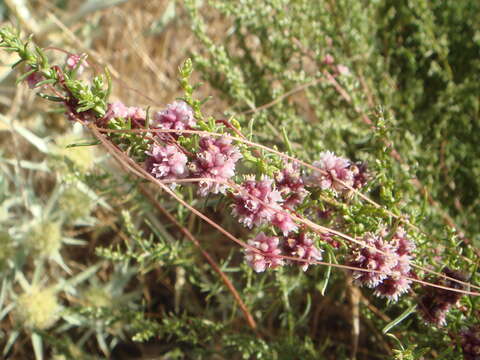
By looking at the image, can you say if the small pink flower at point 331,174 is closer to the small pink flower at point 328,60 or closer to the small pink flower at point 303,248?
the small pink flower at point 303,248

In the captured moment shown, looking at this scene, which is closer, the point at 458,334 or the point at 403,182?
the point at 458,334

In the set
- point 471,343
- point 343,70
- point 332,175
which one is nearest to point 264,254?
point 332,175

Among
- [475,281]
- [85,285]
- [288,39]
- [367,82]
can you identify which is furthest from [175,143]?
[85,285]

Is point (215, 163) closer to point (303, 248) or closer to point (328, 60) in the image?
point (303, 248)

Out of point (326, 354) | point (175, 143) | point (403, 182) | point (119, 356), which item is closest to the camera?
point (175, 143)

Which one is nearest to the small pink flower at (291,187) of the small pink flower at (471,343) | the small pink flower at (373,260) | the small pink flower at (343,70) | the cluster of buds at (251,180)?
the cluster of buds at (251,180)

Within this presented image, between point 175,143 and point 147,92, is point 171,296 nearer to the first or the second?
point 147,92
